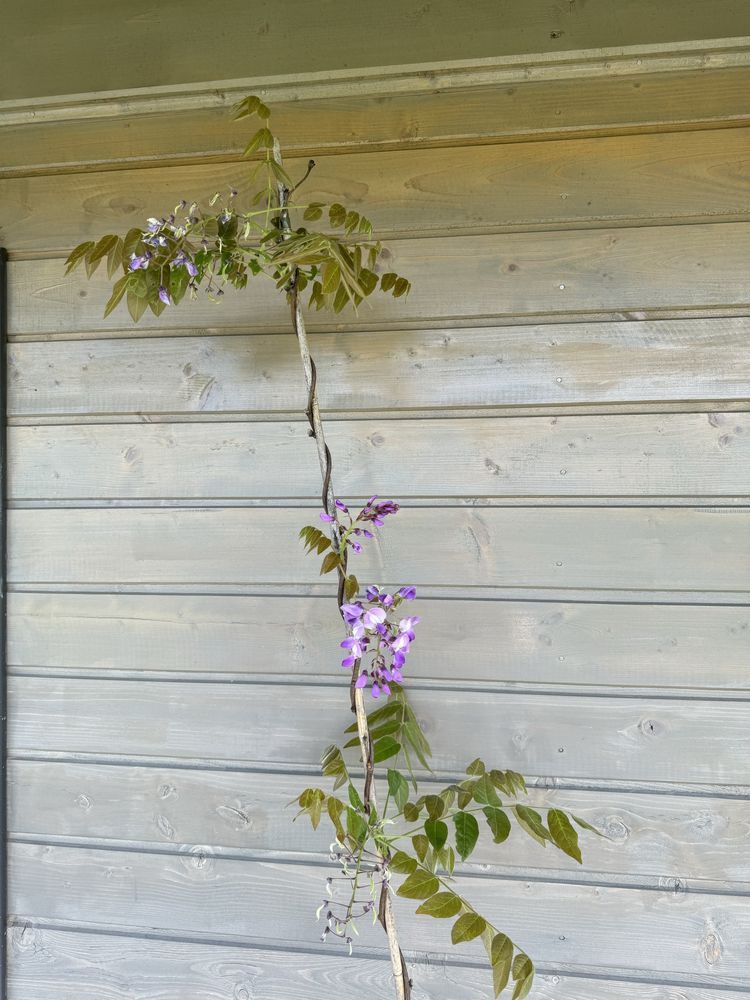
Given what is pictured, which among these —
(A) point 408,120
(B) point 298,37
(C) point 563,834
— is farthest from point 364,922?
(B) point 298,37

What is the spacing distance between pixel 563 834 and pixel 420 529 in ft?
1.74

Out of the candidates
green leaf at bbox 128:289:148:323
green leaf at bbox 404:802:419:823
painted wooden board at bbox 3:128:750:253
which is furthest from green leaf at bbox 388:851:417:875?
painted wooden board at bbox 3:128:750:253

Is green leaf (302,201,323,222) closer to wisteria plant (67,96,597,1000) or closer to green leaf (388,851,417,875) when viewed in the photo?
wisteria plant (67,96,597,1000)

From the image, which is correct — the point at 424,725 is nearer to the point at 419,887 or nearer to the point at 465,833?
the point at 465,833

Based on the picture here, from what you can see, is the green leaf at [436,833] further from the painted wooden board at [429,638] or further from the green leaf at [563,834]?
the painted wooden board at [429,638]

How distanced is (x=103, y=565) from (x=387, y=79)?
100 centimetres

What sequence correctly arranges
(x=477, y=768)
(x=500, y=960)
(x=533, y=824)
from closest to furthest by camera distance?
1. (x=500, y=960)
2. (x=533, y=824)
3. (x=477, y=768)

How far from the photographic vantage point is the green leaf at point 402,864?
105 centimetres

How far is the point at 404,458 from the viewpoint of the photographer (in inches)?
53.6

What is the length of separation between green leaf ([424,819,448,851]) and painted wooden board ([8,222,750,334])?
82 centimetres

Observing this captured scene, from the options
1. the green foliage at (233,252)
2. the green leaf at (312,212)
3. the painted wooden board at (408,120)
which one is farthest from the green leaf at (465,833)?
the painted wooden board at (408,120)

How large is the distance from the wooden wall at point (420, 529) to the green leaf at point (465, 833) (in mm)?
206

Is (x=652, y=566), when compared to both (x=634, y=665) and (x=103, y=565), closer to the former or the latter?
(x=634, y=665)

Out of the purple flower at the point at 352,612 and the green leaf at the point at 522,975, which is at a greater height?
the purple flower at the point at 352,612
